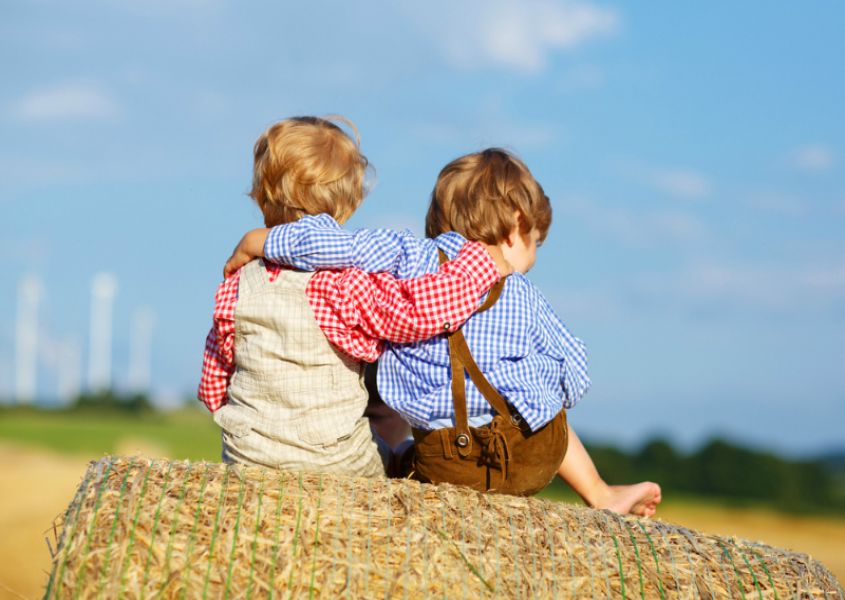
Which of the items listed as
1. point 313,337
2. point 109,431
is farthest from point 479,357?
point 109,431

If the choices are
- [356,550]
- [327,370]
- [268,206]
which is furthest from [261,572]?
[268,206]

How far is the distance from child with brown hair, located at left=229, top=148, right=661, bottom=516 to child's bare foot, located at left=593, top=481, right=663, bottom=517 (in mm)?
344

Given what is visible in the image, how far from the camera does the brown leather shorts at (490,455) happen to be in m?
4.29

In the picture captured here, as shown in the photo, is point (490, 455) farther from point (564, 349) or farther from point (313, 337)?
point (313, 337)

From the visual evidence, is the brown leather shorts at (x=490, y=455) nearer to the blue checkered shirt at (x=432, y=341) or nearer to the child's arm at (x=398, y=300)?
the blue checkered shirt at (x=432, y=341)

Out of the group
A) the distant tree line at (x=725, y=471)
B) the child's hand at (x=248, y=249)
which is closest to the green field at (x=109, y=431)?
the distant tree line at (x=725, y=471)

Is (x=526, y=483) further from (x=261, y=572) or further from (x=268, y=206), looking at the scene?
(x=268, y=206)

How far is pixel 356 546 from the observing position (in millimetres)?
3785

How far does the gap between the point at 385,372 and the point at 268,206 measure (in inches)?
36.2

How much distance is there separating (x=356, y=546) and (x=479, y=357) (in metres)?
0.95

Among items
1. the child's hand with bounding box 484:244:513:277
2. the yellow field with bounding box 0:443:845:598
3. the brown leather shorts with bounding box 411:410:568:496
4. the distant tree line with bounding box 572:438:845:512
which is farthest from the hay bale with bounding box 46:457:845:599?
the distant tree line with bounding box 572:438:845:512

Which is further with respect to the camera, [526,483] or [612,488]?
[612,488]

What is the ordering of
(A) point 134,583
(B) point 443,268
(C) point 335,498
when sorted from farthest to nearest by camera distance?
(B) point 443,268 → (C) point 335,498 → (A) point 134,583

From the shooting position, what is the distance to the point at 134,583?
3654 millimetres
